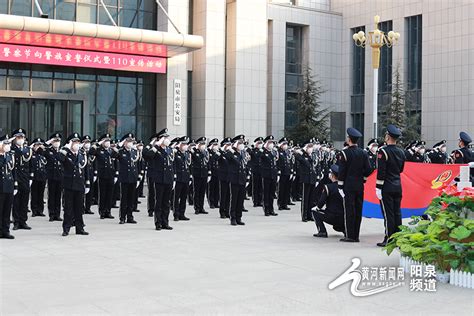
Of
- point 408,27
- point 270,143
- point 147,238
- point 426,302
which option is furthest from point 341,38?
point 426,302

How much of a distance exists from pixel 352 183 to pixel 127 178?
5180 mm

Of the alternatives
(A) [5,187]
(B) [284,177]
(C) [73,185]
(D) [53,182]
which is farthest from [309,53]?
(A) [5,187]

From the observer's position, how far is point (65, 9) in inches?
936

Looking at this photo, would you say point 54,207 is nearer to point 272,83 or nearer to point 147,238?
point 147,238

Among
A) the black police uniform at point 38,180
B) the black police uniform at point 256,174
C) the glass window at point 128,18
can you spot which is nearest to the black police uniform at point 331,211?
the black police uniform at point 256,174

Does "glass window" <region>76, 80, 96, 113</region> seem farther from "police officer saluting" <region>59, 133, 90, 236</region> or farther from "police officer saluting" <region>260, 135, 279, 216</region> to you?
"police officer saluting" <region>59, 133, 90, 236</region>

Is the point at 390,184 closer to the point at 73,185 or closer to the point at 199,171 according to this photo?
the point at 73,185

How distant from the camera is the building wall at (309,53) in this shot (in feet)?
102

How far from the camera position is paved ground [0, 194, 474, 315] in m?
6.35

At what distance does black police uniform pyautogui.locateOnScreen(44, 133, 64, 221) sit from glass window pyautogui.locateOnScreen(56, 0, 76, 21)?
1069cm

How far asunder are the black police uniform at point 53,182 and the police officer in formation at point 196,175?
0.07 feet

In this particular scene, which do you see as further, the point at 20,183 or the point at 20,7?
the point at 20,7

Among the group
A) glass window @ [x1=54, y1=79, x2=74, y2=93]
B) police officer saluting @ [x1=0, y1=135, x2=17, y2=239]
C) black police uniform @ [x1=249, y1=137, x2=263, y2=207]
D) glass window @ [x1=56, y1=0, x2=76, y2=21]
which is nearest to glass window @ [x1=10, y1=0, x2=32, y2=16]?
glass window @ [x1=56, y1=0, x2=76, y2=21]

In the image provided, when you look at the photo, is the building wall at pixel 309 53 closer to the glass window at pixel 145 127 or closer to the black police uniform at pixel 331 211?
the glass window at pixel 145 127
